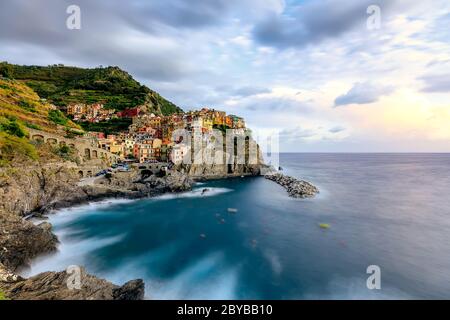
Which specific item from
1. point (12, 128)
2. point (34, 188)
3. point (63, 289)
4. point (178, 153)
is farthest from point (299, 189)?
point (12, 128)

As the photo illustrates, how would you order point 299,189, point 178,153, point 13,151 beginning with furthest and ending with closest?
point 178,153 < point 299,189 < point 13,151

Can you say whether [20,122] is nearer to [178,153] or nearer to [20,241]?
[178,153]

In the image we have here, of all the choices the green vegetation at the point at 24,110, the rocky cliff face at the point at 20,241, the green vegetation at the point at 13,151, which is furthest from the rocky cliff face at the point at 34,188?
the green vegetation at the point at 24,110

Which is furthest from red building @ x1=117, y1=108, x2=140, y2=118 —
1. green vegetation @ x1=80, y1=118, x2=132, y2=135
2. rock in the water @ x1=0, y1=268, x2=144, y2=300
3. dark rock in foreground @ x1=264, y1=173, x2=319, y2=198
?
rock in the water @ x1=0, y1=268, x2=144, y2=300
